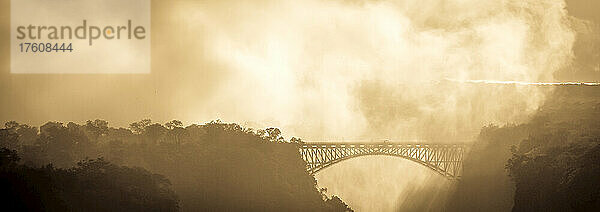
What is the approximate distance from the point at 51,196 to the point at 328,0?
115m

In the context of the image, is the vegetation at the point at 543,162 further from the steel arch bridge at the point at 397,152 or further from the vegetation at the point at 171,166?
the vegetation at the point at 171,166

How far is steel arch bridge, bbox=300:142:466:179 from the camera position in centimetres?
16200

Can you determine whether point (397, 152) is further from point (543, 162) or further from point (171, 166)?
point (171, 166)

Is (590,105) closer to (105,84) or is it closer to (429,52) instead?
(429,52)

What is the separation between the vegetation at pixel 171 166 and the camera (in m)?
98.1

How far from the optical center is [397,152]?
547 ft

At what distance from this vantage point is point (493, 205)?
528 ft

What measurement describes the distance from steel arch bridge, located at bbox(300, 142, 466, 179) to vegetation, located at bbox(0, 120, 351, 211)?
6153 mm

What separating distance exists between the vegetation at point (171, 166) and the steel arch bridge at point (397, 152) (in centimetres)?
615

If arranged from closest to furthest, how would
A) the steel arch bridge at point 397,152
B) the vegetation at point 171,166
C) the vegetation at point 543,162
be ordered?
the vegetation at point 171,166
the vegetation at point 543,162
the steel arch bridge at point 397,152

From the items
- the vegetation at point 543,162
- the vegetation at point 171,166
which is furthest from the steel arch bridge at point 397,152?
the vegetation at point 171,166

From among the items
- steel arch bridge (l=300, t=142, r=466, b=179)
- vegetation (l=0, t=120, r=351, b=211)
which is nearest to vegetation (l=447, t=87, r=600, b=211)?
steel arch bridge (l=300, t=142, r=466, b=179)

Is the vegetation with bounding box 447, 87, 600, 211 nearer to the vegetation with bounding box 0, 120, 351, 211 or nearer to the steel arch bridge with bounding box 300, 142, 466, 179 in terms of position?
the steel arch bridge with bounding box 300, 142, 466, 179

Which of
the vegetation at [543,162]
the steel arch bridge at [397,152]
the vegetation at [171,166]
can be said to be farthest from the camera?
the steel arch bridge at [397,152]
